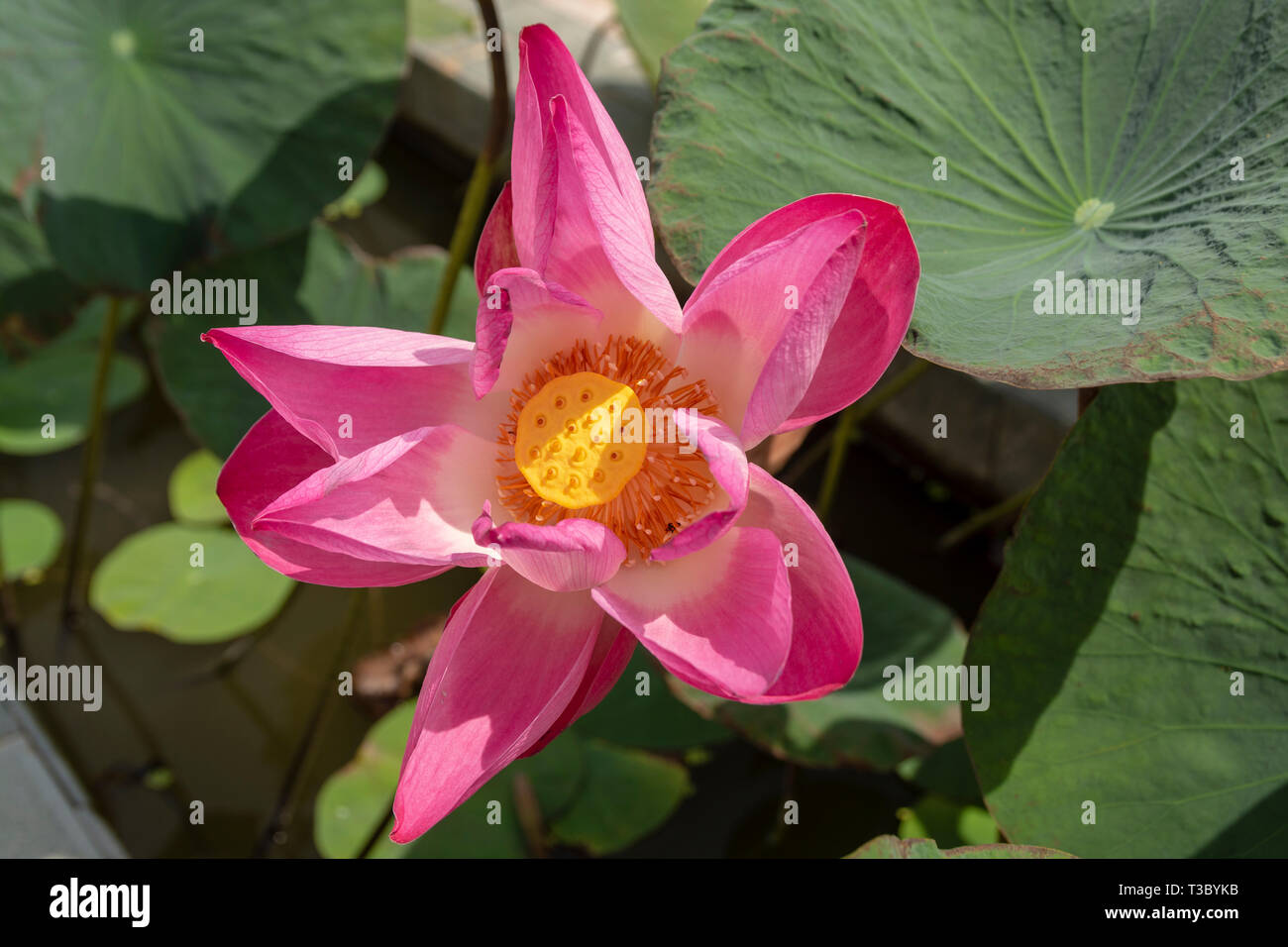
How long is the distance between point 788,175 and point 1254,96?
1.31 ft

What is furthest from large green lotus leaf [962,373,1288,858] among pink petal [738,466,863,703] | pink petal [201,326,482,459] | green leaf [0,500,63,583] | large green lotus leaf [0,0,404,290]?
green leaf [0,500,63,583]

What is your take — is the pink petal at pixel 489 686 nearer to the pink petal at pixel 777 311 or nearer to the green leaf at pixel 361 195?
the pink petal at pixel 777 311

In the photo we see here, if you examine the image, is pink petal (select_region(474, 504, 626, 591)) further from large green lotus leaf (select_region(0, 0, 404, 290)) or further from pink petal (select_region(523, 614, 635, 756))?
large green lotus leaf (select_region(0, 0, 404, 290))

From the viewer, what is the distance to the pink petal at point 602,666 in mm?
657

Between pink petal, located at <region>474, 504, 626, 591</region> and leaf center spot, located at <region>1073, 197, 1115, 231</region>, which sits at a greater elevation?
leaf center spot, located at <region>1073, 197, 1115, 231</region>

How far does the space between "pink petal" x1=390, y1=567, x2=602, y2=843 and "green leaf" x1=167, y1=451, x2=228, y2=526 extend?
1663mm

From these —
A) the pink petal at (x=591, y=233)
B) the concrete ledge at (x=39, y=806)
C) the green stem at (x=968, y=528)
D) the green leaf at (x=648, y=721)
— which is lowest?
the concrete ledge at (x=39, y=806)

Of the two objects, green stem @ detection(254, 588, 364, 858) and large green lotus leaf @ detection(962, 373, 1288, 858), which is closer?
large green lotus leaf @ detection(962, 373, 1288, 858)

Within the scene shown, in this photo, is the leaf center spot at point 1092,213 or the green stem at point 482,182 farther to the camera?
the green stem at point 482,182

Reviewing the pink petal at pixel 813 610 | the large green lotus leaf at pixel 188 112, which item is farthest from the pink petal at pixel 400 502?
the large green lotus leaf at pixel 188 112

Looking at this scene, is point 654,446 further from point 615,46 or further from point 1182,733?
point 615,46

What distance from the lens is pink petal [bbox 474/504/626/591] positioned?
0.59 metres

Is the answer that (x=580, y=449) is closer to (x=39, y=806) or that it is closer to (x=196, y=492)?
(x=39, y=806)

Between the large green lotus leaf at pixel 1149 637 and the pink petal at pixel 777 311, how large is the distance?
0.34m
